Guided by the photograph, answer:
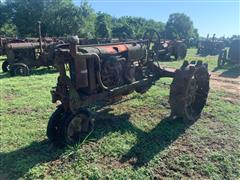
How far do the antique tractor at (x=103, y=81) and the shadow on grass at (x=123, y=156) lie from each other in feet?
0.82

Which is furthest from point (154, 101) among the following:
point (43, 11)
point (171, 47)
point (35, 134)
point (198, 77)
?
point (43, 11)

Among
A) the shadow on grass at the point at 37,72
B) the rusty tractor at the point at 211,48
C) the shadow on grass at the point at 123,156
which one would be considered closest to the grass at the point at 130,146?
the shadow on grass at the point at 123,156

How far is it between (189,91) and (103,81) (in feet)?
5.95

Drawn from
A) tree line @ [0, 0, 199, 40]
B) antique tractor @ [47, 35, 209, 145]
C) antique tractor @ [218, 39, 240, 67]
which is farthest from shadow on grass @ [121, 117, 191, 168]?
tree line @ [0, 0, 199, 40]

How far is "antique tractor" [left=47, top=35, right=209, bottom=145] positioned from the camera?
4.45 m

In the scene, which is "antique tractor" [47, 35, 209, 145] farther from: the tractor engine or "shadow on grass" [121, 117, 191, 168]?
"shadow on grass" [121, 117, 191, 168]

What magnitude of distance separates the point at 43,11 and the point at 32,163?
122ft

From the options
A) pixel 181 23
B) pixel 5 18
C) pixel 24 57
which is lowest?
pixel 24 57

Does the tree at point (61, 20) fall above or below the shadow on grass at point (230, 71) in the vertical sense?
above

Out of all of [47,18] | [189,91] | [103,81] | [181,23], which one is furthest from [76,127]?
[181,23]

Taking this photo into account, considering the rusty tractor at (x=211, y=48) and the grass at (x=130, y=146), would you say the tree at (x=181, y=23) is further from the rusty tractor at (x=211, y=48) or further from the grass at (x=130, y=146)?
the grass at (x=130, y=146)

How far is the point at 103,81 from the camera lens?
5227mm

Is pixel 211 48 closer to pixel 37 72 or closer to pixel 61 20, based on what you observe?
pixel 37 72

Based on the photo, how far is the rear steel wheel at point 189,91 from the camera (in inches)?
206
